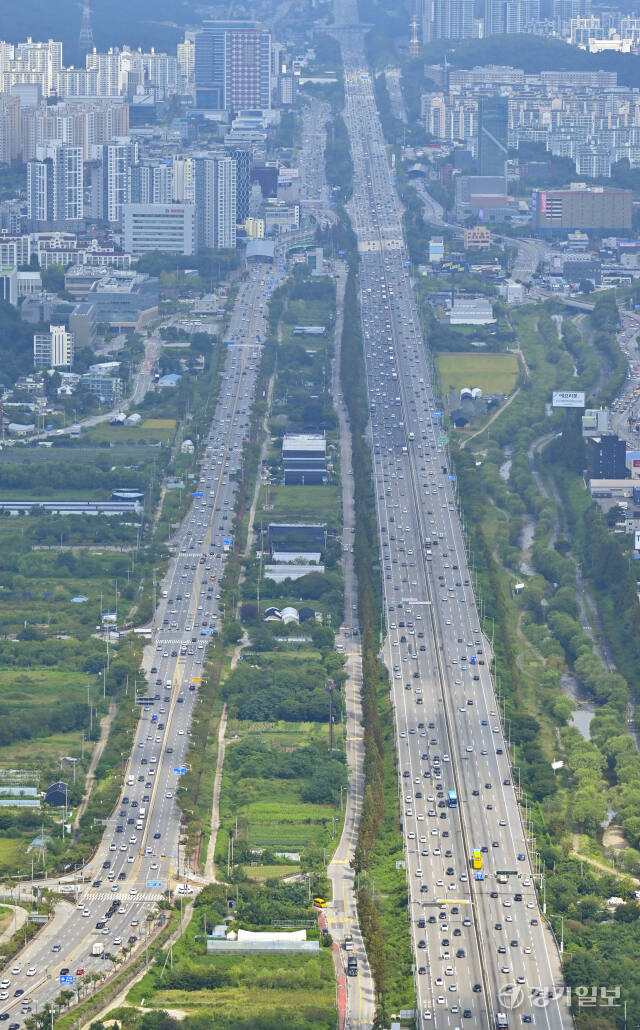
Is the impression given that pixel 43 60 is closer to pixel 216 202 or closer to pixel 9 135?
pixel 9 135

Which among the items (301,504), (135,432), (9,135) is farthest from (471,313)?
(9,135)

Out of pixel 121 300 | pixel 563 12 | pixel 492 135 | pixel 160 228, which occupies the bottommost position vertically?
pixel 121 300

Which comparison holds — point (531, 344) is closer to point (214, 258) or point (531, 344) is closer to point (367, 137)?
point (214, 258)

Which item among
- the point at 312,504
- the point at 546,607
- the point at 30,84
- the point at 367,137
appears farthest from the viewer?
the point at 30,84

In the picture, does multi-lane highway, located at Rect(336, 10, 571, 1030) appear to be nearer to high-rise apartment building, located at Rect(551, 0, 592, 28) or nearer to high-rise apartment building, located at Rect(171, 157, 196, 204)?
high-rise apartment building, located at Rect(171, 157, 196, 204)

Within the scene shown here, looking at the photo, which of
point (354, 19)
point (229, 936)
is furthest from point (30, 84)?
point (229, 936)

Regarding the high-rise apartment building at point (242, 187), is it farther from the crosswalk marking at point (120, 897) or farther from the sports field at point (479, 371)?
the crosswalk marking at point (120, 897)
